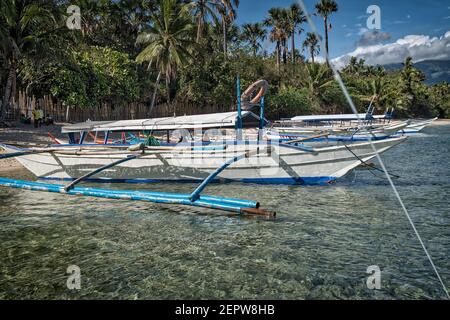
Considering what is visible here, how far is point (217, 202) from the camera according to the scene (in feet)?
25.9

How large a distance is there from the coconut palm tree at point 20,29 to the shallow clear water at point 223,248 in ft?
47.6

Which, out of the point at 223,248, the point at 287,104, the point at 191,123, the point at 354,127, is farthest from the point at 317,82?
the point at 223,248

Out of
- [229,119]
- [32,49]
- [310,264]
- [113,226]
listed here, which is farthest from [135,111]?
[310,264]

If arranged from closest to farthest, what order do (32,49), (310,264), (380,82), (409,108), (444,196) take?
(310,264)
(444,196)
(32,49)
(380,82)
(409,108)

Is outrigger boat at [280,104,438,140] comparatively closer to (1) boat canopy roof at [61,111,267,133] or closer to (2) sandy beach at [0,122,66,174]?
(1) boat canopy roof at [61,111,267,133]

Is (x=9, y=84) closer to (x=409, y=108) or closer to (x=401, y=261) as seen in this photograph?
(x=401, y=261)

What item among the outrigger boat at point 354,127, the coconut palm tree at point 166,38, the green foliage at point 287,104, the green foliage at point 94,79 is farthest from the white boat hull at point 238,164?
the green foliage at point 287,104

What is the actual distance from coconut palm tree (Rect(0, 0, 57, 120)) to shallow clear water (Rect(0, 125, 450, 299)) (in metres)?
14.5

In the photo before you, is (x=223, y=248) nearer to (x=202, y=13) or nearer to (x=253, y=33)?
(x=202, y=13)

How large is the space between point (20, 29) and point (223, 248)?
2248cm

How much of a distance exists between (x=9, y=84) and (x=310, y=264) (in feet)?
78.9

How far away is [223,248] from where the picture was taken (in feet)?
22.5

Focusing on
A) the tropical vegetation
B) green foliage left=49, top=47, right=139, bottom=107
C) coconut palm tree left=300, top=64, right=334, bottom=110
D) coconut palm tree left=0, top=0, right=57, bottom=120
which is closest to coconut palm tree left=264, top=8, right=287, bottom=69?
the tropical vegetation
